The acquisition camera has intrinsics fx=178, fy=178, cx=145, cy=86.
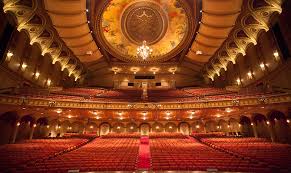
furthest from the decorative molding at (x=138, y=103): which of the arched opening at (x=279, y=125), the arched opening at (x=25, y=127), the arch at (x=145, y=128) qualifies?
the arch at (x=145, y=128)

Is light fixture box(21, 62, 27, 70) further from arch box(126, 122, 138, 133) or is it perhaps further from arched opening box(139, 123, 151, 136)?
arched opening box(139, 123, 151, 136)

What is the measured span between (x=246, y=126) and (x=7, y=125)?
62.9 ft

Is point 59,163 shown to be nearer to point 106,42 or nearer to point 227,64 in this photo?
point 106,42

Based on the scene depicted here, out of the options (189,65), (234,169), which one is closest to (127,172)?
(234,169)

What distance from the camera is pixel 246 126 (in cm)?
1608

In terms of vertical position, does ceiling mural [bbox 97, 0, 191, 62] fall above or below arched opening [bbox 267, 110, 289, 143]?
above

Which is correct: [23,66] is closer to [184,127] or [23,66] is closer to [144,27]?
[144,27]

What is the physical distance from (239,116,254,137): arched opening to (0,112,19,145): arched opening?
720 inches

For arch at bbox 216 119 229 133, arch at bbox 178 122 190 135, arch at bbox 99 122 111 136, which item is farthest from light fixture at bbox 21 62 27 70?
arch at bbox 216 119 229 133

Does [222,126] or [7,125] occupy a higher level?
[222,126]

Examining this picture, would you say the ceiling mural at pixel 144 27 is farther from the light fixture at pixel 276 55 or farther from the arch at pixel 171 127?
the arch at pixel 171 127

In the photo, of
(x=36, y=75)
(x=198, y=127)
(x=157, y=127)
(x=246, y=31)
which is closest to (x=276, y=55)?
(x=246, y=31)

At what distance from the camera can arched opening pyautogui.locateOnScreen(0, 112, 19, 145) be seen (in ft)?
39.8

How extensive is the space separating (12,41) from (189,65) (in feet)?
64.8
